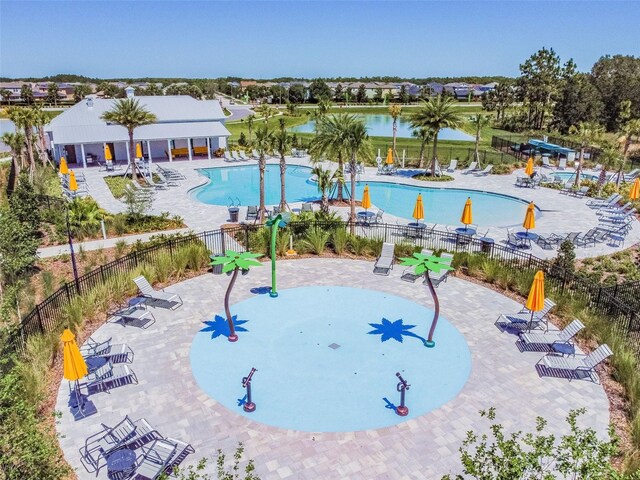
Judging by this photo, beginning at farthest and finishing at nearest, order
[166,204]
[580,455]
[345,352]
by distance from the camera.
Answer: [166,204], [345,352], [580,455]

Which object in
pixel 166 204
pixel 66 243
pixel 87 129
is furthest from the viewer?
pixel 87 129

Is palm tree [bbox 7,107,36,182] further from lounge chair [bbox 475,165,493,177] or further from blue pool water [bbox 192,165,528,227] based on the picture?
lounge chair [bbox 475,165,493,177]

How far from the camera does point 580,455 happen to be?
5203 millimetres

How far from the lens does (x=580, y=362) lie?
1224 cm

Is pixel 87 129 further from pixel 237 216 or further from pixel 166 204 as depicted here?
pixel 237 216

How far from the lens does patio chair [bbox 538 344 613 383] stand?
11852 millimetres

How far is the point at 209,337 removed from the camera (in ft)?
46.0

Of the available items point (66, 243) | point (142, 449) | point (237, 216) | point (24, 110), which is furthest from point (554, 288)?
point (24, 110)

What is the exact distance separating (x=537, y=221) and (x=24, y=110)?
117 feet

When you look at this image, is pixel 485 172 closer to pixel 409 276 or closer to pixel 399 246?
pixel 399 246

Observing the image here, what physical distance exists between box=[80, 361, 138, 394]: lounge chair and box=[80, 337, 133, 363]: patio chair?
1.43ft

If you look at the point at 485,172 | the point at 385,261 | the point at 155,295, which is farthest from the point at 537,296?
the point at 485,172

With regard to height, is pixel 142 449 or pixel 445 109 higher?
pixel 445 109

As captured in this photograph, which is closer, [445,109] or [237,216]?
[237,216]
